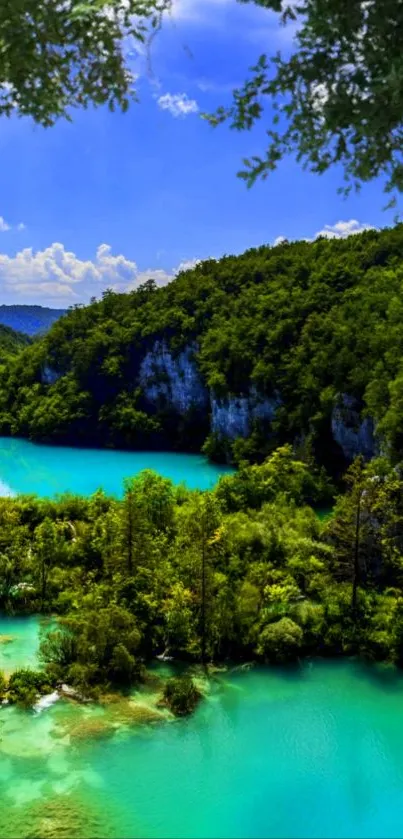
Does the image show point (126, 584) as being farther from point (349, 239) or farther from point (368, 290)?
point (349, 239)

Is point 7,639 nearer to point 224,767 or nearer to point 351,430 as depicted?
point 224,767

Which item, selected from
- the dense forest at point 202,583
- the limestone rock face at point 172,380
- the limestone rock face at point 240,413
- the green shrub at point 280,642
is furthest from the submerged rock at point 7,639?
the limestone rock face at point 172,380

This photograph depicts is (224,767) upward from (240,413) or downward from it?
downward

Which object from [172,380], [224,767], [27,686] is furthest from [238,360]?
[224,767]

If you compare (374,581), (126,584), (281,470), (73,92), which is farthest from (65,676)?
(281,470)

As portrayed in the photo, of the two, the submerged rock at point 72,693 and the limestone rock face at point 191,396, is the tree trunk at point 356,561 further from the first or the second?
the limestone rock face at point 191,396
